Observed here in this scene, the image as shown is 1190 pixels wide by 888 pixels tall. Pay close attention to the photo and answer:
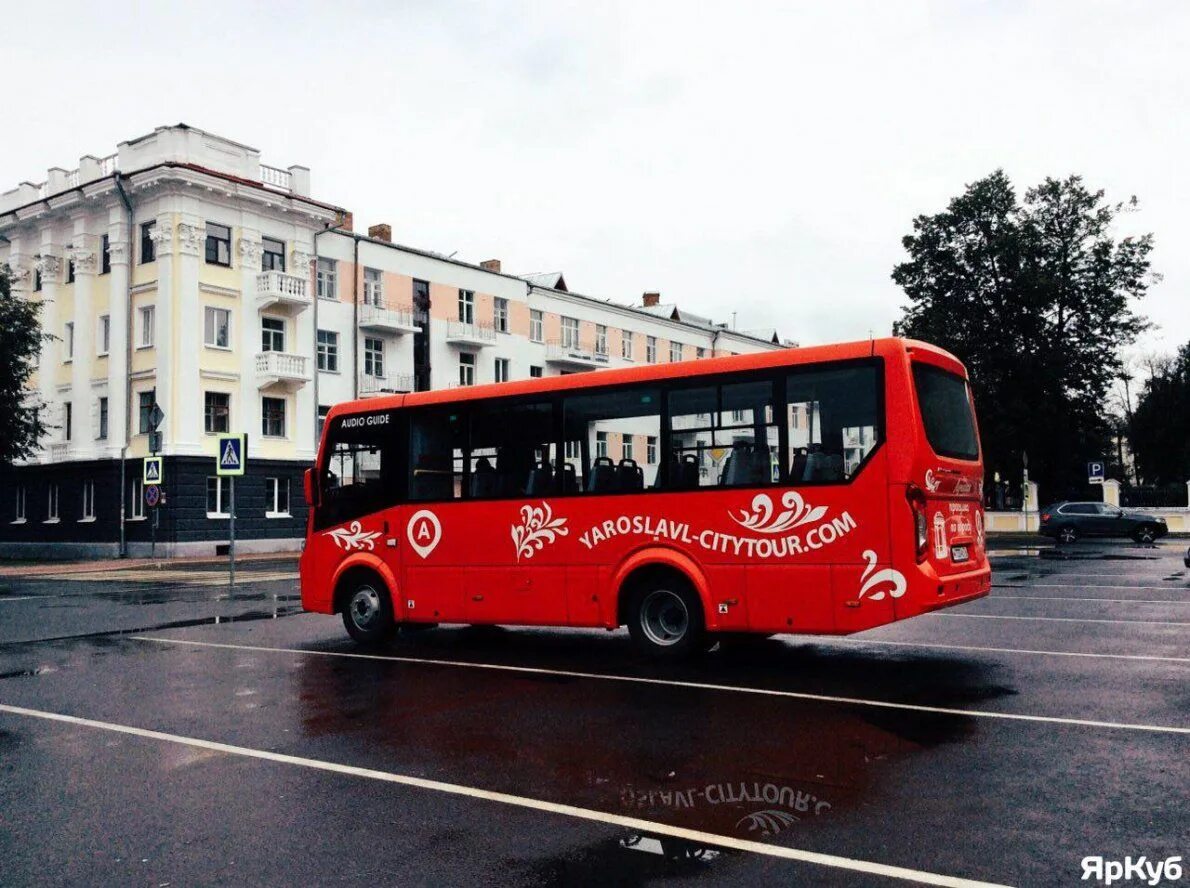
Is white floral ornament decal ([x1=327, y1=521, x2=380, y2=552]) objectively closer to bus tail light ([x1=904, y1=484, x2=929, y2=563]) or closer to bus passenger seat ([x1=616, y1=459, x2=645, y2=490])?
bus passenger seat ([x1=616, y1=459, x2=645, y2=490])

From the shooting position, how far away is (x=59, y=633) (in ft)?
45.6

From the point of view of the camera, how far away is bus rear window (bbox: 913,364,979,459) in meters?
9.27

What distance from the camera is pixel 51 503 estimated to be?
41.5m

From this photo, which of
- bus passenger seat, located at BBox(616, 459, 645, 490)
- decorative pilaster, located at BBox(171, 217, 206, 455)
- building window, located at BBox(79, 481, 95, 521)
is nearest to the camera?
bus passenger seat, located at BBox(616, 459, 645, 490)

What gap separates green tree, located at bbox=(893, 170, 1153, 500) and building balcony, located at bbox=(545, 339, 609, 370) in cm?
1655

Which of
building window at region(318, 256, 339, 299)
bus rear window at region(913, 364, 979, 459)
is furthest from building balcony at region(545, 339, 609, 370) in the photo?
bus rear window at region(913, 364, 979, 459)

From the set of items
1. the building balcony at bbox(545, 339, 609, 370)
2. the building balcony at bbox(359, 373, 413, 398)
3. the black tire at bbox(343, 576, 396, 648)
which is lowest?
the black tire at bbox(343, 576, 396, 648)

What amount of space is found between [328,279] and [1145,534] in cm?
3472

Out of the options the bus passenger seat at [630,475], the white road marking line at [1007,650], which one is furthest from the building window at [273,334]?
the white road marking line at [1007,650]

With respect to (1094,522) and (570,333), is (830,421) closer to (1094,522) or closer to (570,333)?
(1094,522)

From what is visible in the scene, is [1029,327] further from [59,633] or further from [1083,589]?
[59,633]

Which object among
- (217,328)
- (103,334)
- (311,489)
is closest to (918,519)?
(311,489)

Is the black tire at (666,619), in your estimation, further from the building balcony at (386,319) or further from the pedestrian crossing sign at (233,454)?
the building balcony at (386,319)

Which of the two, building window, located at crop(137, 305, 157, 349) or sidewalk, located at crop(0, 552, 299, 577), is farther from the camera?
building window, located at crop(137, 305, 157, 349)
